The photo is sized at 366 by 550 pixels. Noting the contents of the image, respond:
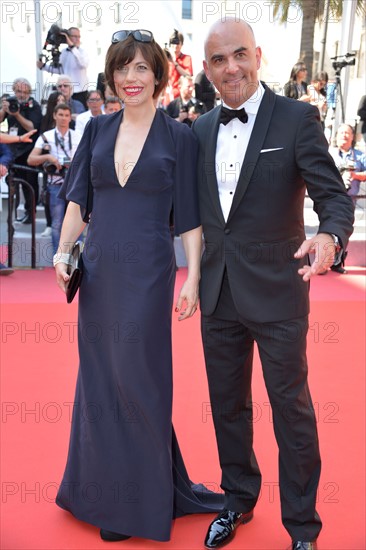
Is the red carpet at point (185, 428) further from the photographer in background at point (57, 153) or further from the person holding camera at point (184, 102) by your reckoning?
the person holding camera at point (184, 102)

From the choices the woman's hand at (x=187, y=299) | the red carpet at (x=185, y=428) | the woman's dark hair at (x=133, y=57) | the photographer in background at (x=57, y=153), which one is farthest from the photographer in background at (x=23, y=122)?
the woman's hand at (x=187, y=299)

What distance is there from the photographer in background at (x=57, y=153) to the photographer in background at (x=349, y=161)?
2.71 m

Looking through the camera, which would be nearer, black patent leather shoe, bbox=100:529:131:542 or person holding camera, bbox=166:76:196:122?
black patent leather shoe, bbox=100:529:131:542

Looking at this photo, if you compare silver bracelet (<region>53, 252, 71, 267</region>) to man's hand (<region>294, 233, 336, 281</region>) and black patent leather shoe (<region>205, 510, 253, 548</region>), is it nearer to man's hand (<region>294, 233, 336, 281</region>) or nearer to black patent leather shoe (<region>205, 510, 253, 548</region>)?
man's hand (<region>294, 233, 336, 281</region>)

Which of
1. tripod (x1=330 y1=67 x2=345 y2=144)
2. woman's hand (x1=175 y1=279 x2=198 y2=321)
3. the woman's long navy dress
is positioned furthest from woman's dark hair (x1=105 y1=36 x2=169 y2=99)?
tripod (x1=330 y1=67 x2=345 y2=144)

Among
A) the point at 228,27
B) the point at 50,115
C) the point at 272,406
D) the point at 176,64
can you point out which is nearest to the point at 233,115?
the point at 228,27

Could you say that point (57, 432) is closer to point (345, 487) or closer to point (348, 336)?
point (345, 487)

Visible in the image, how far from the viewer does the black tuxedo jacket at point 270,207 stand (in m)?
1.92

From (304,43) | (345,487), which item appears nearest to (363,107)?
(304,43)

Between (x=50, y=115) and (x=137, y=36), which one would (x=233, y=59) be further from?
(x=50, y=115)

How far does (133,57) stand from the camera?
205 centimetres

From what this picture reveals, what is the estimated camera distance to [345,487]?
2.54 metres

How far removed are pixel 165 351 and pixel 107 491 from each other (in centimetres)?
53

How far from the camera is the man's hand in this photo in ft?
5.83
